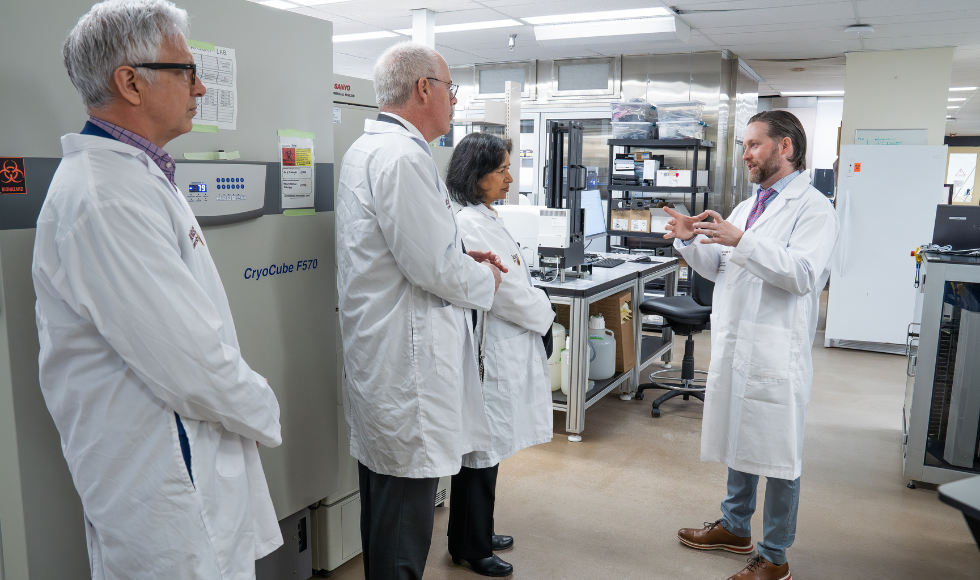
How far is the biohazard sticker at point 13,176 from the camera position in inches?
50.7

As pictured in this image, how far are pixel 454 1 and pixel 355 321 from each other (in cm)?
390

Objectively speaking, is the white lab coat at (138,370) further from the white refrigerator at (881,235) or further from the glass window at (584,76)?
the glass window at (584,76)

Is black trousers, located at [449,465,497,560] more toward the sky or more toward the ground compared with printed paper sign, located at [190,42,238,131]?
more toward the ground

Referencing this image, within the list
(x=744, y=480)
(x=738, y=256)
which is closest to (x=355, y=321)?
(x=738, y=256)

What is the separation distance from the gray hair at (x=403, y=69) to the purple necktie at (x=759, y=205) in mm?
1218

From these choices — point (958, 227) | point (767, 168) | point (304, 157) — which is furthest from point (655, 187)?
point (304, 157)

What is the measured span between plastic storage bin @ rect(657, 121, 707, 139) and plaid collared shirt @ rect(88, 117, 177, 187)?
20.0ft

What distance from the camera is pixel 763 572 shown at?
2250 mm

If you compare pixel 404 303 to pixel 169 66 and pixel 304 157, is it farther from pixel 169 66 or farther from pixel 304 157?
pixel 169 66

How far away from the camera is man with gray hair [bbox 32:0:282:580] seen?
1.08 meters

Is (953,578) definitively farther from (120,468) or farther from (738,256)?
(120,468)

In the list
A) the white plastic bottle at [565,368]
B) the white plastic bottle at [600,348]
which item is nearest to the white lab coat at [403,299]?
the white plastic bottle at [565,368]

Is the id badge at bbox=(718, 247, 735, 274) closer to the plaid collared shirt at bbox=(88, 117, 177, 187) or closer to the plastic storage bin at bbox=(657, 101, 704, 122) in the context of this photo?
the plaid collared shirt at bbox=(88, 117, 177, 187)

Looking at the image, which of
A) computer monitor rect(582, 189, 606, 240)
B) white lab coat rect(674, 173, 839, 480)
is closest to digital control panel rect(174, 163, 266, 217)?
white lab coat rect(674, 173, 839, 480)
